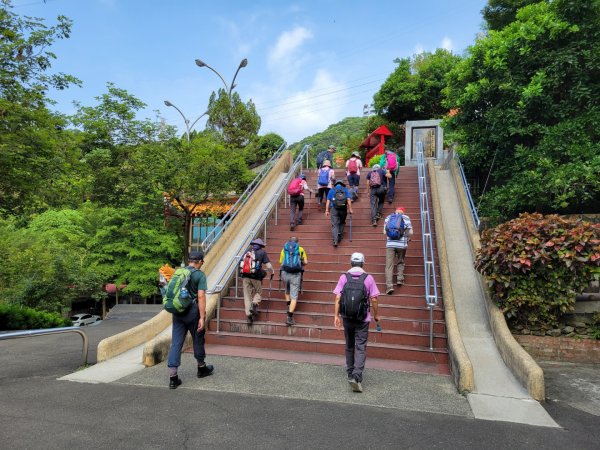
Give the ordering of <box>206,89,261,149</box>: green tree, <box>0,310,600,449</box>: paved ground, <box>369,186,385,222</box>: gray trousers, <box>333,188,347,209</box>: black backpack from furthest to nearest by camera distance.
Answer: <box>206,89,261,149</box>: green tree, <box>369,186,385,222</box>: gray trousers, <box>333,188,347,209</box>: black backpack, <box>0,310,600,449</box>: paved ground

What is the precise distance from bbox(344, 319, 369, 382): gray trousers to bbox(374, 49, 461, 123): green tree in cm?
2001

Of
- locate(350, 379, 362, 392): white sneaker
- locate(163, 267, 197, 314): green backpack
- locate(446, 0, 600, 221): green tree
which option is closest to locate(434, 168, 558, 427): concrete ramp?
locate(350, 379, 362, 392): white sneaker

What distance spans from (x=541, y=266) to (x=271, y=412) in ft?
16.2

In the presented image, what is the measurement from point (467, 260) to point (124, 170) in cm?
1603

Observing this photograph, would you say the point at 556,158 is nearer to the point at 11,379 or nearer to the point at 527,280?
the point at 527,280

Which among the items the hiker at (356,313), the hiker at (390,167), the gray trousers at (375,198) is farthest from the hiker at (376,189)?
the hiker at (356,313)

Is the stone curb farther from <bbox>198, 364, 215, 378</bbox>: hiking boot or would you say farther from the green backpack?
the green backpack

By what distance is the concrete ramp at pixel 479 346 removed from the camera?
476 centimetres

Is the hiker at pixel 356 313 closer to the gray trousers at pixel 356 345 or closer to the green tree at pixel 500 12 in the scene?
the gray trousers at pixel 356 345

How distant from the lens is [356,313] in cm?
527

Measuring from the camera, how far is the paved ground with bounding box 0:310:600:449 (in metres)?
3.96

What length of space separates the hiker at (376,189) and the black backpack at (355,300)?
5.41 metres

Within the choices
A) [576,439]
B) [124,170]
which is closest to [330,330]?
[576,439]

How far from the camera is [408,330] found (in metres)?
7.25
